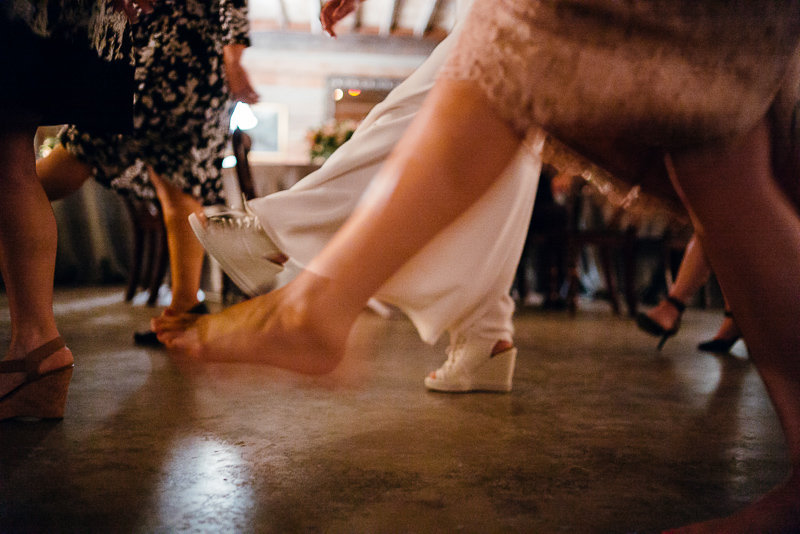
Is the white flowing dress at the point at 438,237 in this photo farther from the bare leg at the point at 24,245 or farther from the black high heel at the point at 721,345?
the black high heel at the point at 721,345

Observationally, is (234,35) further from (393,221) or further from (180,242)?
(393,221)

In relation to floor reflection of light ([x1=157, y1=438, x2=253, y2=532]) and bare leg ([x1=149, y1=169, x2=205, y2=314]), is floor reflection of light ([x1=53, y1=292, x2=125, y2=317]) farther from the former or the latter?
floor reflection of light ([x1=157, y1=438, x2=253, y2=532])

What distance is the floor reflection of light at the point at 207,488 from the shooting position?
0.54m

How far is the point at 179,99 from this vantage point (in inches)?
57.5

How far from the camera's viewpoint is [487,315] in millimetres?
1120

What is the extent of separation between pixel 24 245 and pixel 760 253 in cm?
104

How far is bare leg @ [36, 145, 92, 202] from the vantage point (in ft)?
4.19

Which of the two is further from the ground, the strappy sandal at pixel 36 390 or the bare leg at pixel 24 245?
the bare leg at pixel 24 245

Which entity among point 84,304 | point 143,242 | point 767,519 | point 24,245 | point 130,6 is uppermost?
point 130,6

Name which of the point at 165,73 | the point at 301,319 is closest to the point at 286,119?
the point at 165,73

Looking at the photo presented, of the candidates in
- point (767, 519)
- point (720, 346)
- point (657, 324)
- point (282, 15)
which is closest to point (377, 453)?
point (767, 519)

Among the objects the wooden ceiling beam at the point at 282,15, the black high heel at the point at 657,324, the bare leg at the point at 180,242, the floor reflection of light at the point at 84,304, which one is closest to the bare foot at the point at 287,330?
the bare leg at the point at 180,242

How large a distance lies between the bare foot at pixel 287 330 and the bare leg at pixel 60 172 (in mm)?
991

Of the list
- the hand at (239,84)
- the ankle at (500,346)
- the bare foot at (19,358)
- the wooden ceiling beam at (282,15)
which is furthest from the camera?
the wooden ceiling beam at (282,15)
